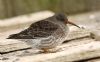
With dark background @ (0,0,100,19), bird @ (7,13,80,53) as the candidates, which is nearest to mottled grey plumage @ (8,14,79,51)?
bird @ (7,13,80,53)

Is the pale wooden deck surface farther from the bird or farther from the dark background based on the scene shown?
the dark background

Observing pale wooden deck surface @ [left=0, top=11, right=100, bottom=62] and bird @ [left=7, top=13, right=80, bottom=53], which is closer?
pale wooden deck surface @ [left=0, top=11, right=100, bottom=62]

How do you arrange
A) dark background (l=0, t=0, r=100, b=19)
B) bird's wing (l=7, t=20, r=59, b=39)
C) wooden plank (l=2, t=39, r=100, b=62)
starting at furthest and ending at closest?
dark background (l=0, t=0, r=100, b=19) → bird's wing (l=7, t=20, r=59, b=39) → wooden plank (l=2, t=39, r=100, b=62)

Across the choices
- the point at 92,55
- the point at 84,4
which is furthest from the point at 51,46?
the point at 84,4

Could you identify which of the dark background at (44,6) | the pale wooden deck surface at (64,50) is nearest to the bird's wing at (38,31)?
the pale wooden deck surface at (64,50)

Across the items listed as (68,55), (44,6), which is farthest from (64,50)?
(44,6)

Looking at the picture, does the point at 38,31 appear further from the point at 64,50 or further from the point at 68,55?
the point at 68,55

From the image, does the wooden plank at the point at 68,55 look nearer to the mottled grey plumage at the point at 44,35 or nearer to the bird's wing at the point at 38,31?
the mottled grey plumage at the point at 44,35

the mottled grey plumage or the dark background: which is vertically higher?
the dark background

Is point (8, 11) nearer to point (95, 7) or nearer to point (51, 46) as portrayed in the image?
point (95, 7)
